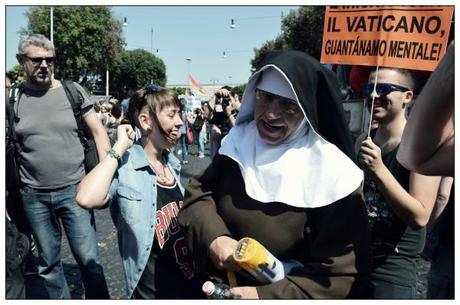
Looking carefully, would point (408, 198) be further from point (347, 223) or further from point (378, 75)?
point (378, 75)

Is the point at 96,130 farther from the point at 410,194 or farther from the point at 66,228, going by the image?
the point at 410,194

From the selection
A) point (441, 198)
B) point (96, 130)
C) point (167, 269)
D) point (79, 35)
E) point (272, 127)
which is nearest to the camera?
point (272, 127)

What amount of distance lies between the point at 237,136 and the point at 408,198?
73 centimetres

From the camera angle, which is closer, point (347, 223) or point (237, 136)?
point (347, 223)

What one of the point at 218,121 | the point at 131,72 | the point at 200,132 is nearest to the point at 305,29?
the point at 200,132

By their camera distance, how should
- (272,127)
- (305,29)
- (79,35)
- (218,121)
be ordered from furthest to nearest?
1. (79,35)
2. (305,29)
3. (218,121)
4. (272,127)

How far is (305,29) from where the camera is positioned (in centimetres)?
2778

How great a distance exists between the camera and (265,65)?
1.78 m

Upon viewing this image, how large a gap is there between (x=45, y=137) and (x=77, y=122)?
237 mm

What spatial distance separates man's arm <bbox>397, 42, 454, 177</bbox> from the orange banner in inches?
40.9

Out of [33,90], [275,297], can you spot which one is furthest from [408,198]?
[33,90]

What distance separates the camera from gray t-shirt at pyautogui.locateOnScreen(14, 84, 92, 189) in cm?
309

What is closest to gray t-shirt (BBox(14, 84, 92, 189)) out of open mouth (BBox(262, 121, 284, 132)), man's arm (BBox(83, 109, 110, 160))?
man's arm (BBox(83, 109, 110, 160))

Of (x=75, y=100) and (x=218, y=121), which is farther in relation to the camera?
(x=218, y=121)
